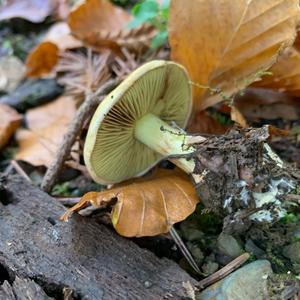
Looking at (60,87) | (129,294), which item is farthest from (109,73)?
(129,294)

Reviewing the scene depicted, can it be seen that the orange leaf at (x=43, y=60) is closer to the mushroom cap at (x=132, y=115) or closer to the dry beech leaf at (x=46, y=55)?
the dry beech leaf at (x=46, y=55)

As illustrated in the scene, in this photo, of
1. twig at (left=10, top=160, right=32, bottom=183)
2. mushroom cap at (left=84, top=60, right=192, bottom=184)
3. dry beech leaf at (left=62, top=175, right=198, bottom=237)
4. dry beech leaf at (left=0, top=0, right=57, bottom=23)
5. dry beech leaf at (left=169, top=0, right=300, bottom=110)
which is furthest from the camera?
dry beech leaf at (left=0, top=0, right=57, bottom=23)

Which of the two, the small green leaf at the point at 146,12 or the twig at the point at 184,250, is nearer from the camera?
the twig at the point at 184,250

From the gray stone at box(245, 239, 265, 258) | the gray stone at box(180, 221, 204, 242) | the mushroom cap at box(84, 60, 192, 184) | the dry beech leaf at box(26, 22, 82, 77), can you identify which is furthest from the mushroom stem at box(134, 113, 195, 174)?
the dry beech leaf at box(26, 22, 82, 77)

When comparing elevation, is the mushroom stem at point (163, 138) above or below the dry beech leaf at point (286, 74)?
above

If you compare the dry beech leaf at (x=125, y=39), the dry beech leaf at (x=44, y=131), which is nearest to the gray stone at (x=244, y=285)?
the dry beech leaf at (x=44, y=131)

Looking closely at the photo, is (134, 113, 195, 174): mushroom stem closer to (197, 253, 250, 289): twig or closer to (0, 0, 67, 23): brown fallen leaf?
(197, 253, 250, 289): twig

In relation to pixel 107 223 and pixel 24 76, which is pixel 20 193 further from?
pixel 24 76
